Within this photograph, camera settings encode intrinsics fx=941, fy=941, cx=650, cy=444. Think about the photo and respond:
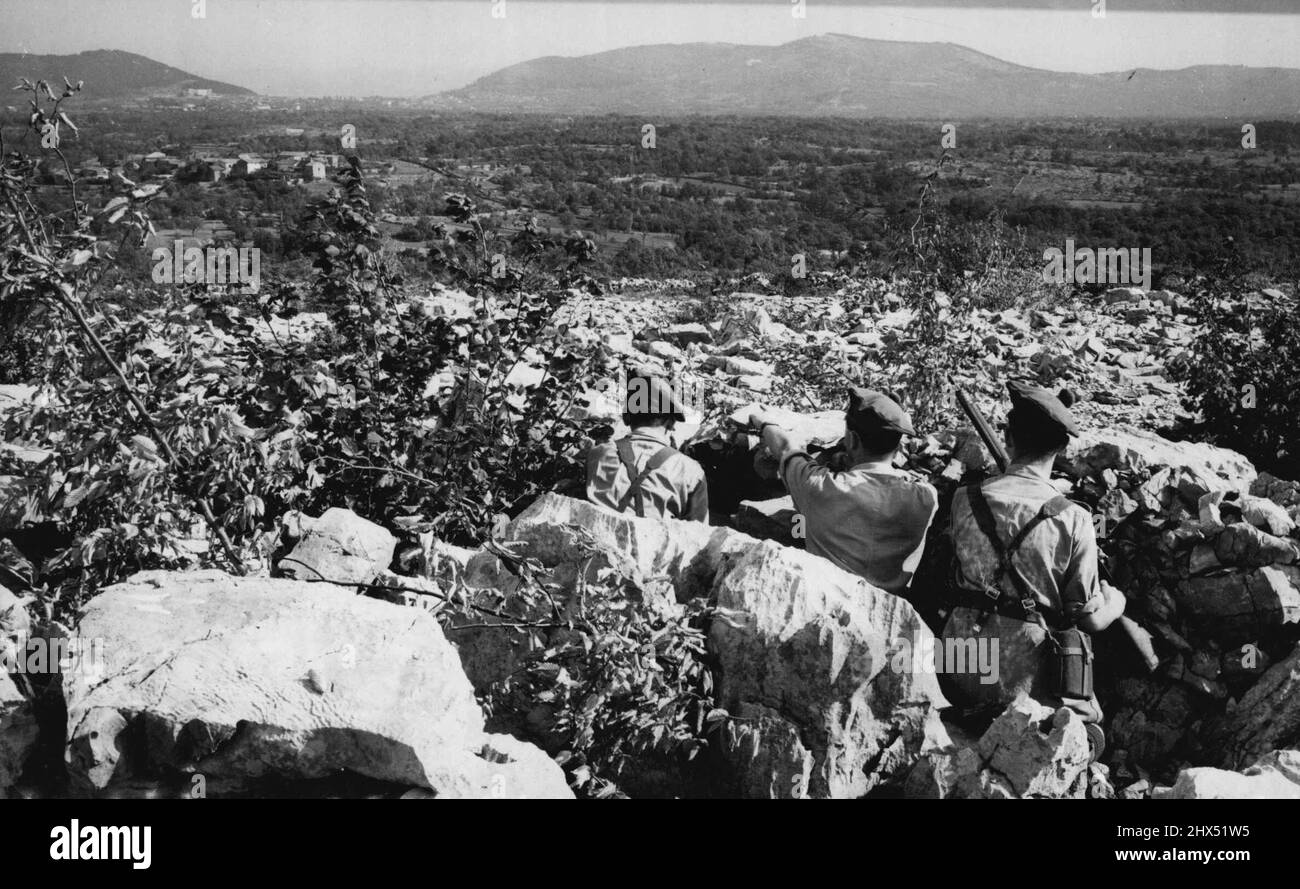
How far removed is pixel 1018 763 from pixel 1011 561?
2.21 feet

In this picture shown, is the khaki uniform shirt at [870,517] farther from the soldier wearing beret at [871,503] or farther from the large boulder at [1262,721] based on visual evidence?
the large boulder at [1262,721]

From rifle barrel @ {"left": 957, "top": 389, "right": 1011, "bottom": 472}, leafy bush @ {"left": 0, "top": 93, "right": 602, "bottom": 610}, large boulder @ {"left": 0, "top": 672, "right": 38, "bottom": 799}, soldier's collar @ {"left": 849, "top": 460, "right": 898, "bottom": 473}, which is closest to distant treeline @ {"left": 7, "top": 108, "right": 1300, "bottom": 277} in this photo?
leafy bush @ {"left": 0, "top": 93, "right": 602, "bottom": 610}

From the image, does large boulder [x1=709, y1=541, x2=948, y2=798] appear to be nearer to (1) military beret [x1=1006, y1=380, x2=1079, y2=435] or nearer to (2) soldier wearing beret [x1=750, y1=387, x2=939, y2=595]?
(2) soldier wearing beret [x1=750, y1=387, x2=939, y2=595]

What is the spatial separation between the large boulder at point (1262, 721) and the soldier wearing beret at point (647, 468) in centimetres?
187

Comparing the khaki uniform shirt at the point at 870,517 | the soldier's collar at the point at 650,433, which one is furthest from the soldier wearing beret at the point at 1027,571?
the soldier's collar at the point at 650,433

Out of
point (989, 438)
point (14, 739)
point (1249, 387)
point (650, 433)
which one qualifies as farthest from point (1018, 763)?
point (1249, 387)

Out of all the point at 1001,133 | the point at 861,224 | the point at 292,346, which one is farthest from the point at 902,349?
the point at 1001,133

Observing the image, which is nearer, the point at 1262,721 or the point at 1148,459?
the point at 1262,721

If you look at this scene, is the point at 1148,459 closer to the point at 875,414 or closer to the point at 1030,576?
the point at 1030,576

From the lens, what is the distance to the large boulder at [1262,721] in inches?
115

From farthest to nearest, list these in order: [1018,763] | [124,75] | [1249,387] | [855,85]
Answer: [855,85] < [124,75] < [1249,387] < [1018,763]

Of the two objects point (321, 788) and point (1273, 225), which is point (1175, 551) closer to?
point (321, 788)

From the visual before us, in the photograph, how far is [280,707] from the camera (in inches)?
88.4

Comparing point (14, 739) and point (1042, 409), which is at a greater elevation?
point (1042, 409)
